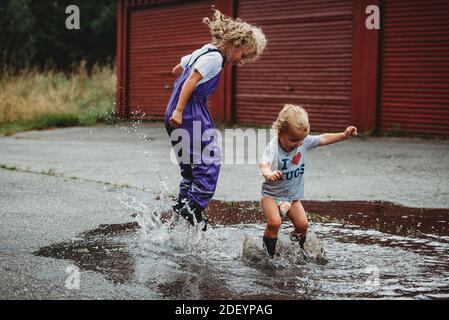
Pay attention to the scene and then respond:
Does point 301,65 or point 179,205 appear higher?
point 301,65

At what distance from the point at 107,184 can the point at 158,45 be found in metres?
11.5

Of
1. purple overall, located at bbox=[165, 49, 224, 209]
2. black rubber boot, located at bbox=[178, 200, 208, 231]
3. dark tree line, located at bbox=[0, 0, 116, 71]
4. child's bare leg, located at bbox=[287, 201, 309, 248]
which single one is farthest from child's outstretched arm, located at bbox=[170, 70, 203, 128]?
dark tree line, located at bbox=[0, 0, 116, 71]

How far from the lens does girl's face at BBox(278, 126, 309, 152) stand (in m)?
4.52

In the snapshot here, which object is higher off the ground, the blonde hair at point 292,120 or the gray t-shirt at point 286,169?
the blonde hair at point 292,120

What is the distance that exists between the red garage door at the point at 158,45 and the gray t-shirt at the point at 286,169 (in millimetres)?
12956

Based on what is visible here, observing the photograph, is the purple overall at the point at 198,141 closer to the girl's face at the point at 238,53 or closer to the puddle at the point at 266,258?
the girl's face at the point at 238,53

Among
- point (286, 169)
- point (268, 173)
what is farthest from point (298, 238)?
point (268, 173)

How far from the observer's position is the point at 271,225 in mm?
4566

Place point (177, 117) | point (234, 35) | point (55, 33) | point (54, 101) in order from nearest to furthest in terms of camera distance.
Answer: point (177, 117)
point (234, 35)
point (54, 101)
point (55, 33)

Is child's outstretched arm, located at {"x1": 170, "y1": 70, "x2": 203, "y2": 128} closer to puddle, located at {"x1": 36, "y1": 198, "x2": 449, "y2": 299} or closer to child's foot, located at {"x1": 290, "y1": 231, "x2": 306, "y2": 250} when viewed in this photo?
puddle, located at {"x1": 36, "y1": 198, "x2": 449, "y2": 299}

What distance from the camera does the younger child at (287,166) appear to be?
4527 millimetres

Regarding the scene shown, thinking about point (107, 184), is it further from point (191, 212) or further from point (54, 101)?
point (54, 101)

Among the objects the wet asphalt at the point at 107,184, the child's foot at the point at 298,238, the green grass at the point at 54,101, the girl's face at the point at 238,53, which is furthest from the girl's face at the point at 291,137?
the green grass at the point at 54,101
